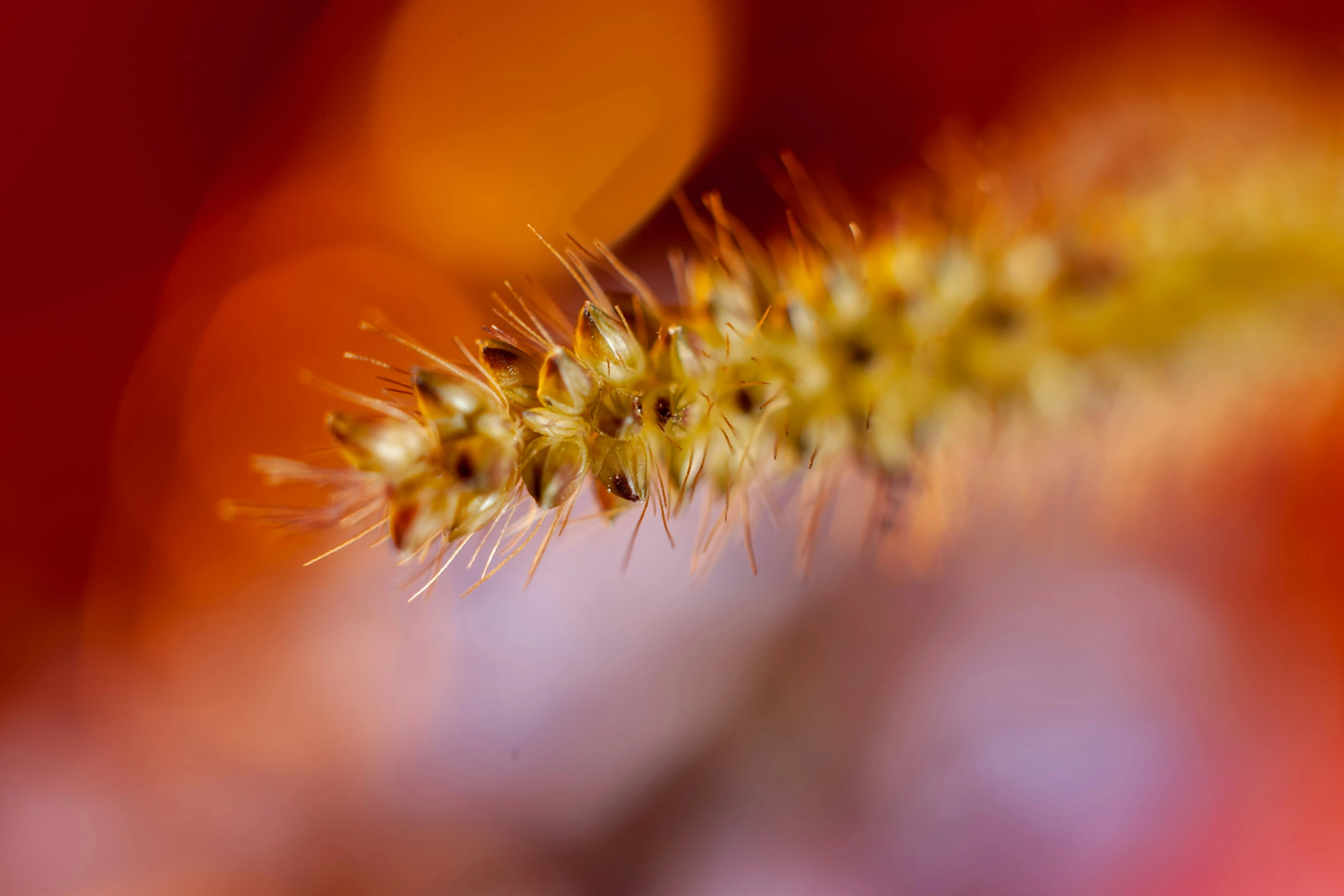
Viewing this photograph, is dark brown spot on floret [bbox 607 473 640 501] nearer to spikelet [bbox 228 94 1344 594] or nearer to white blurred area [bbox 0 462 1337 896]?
spikelet [bbox 228 94 1344 594]

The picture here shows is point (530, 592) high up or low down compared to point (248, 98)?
down

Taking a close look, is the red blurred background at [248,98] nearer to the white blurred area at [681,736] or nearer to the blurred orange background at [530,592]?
the blurred orange background at [530,592]

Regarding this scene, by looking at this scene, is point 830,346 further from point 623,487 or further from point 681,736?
point 681,736

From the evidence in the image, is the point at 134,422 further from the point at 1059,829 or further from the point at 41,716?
the point at 1059,829

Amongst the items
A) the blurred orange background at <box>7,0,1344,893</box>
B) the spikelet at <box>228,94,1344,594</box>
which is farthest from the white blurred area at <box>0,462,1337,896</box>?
the spikelet at <box>228,94,1344,594</box>

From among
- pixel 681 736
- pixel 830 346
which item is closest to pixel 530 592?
pixel 681 736

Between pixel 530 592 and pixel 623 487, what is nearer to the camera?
pixel 623 487

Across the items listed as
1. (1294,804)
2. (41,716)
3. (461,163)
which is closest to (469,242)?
(461,163)
